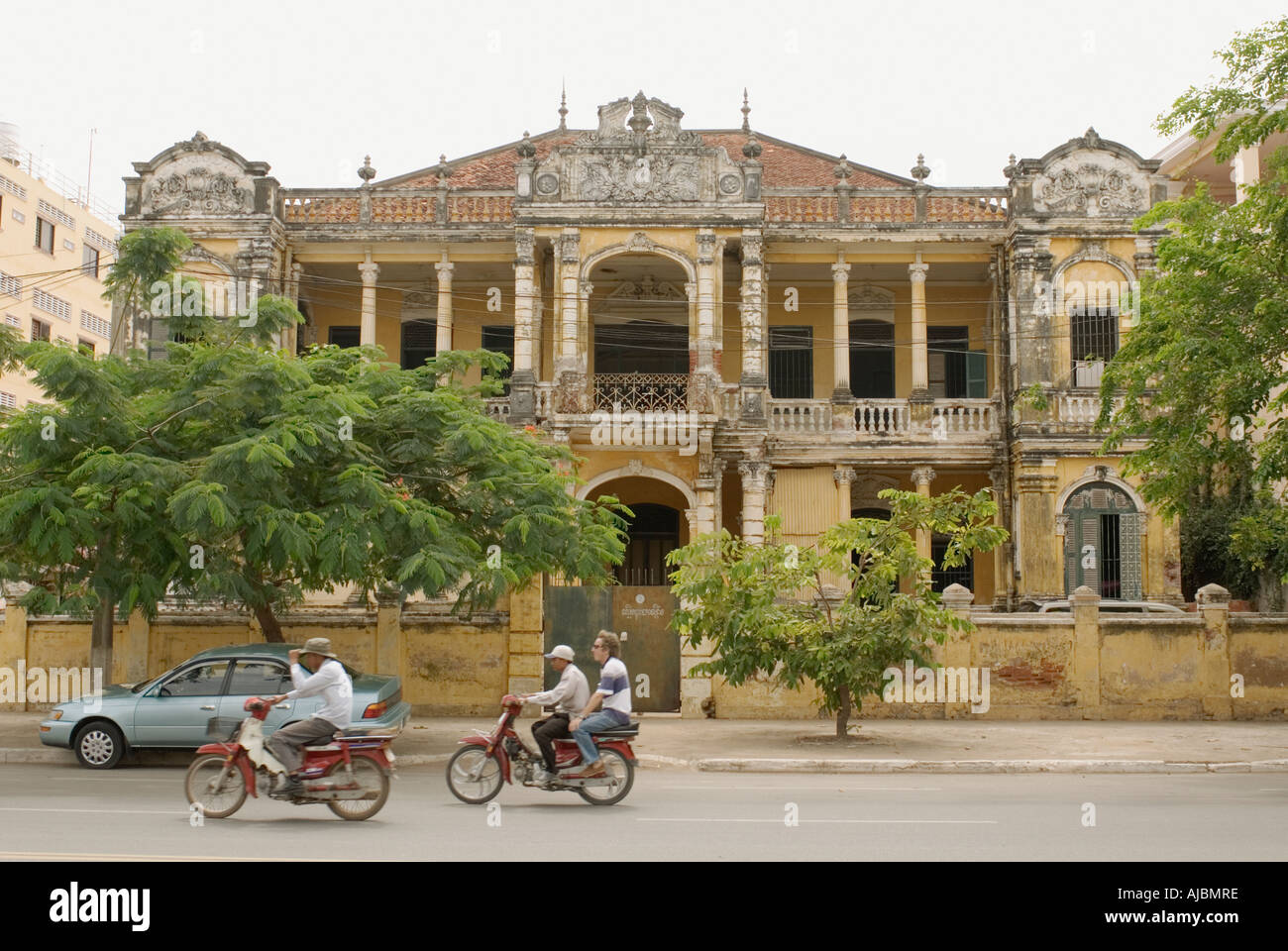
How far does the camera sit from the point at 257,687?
47.6 feet

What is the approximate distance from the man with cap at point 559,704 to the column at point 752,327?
1404 cm

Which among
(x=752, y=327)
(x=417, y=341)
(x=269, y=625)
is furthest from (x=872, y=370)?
(x=269, y=625)

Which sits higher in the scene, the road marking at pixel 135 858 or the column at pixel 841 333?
the column at pixel 841 333

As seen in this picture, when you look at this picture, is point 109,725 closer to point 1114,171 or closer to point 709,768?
point 709,768

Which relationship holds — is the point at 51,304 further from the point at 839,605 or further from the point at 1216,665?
the point at 1216,665

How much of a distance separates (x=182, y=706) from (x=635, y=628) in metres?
7.89

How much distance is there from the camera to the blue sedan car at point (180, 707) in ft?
47.6

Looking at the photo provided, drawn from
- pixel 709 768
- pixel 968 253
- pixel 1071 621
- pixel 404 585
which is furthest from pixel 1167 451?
pixel 968 253

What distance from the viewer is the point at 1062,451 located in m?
25.6

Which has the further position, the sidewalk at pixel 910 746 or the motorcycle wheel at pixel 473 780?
the sidewalk at pixel 910 746

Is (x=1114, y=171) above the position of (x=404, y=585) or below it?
above

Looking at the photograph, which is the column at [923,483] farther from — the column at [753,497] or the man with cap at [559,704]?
the man with cap at [559,704]

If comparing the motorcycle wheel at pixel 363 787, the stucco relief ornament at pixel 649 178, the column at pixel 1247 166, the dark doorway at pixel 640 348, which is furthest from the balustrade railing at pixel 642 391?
the column at pixel 1247 166

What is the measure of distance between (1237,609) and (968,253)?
28.8 ft
